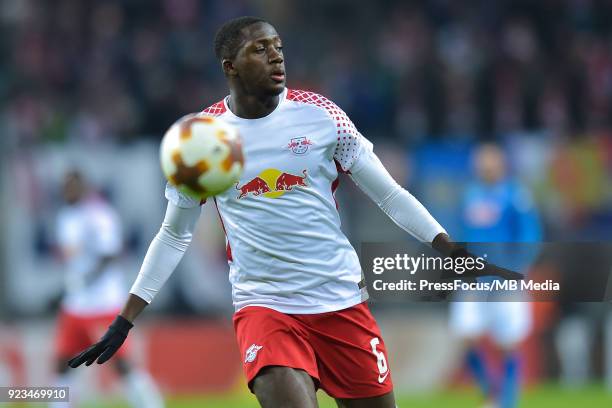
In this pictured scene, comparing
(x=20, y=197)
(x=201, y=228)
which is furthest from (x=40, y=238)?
(x=201, y=228)

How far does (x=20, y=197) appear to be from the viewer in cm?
1434

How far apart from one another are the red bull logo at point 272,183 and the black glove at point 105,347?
2.82ft

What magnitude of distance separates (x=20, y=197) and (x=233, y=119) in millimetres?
9236

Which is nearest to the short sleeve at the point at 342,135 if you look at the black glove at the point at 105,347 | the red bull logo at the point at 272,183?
the red bull logo at the point at 272,183

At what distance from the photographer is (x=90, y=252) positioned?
1106 centimetres

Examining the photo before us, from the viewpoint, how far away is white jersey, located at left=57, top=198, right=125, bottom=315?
35.5 feet

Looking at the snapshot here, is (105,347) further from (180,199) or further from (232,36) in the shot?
(232,36)

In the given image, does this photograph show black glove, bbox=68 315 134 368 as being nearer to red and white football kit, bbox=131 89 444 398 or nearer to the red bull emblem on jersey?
red and white football kit, bbox=131 89 444 398

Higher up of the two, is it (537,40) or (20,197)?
(537,40)

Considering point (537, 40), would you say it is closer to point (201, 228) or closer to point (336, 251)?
point (201, 228)

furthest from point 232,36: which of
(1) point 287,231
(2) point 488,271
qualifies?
(2) point 488,271

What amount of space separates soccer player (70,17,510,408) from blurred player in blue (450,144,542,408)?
503 centimetres

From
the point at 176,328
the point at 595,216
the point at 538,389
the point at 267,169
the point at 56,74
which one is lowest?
the point at 538,389

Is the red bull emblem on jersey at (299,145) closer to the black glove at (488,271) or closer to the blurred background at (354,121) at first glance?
the black glove at (488,271)
